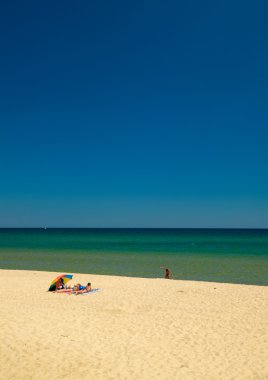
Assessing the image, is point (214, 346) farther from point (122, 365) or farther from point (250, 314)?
point (250, 314)

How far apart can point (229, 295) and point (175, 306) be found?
4.08m

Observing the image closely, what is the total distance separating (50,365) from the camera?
8336 mm

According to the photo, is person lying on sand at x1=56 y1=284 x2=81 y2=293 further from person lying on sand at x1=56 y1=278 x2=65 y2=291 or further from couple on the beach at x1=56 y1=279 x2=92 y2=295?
A: person lying on sand at x1=56 y1=278 x2=65 y2=291

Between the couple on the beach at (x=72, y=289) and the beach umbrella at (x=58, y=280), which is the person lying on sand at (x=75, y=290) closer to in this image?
the couple on the beach at (x=72, y=289)

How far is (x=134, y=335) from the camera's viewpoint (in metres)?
10.7

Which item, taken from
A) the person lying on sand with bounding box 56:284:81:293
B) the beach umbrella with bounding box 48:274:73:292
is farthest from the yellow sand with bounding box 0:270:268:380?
the person lying on sand with bounding box 56:284:81:293

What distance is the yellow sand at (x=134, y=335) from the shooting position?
8.23 m

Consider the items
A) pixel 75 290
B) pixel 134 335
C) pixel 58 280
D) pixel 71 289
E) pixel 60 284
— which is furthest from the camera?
pixel 60 284

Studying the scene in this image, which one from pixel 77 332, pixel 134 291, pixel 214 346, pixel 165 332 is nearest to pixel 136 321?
pixel 165 332

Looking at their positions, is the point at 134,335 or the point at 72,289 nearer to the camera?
the point at 134,335

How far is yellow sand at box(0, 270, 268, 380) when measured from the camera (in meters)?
8.23

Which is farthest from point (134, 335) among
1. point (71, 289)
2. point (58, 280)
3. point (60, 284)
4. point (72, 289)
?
point (60, 284)

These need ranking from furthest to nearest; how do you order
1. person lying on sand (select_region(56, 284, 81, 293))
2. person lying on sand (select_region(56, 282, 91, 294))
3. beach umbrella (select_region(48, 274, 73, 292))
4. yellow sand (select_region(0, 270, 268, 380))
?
1. beach umbrella (select_region(48, 274, 73, 292))
2. person lying on sand (select_region(56, 284, 81, 293))
3. person lying on sand (select_region(56, 282, 91, 294))
4. yellow sand (select_region(0, 270, 268, 380))

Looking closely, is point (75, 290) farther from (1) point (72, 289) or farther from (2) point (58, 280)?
(2) point (58, 280)
